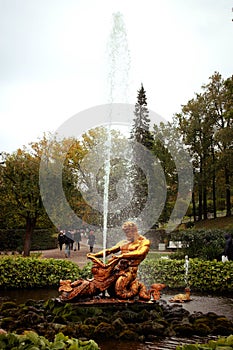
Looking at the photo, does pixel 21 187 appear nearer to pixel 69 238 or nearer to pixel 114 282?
pixel 69 238

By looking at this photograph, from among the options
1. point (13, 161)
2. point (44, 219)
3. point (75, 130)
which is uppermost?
point (75, 130)

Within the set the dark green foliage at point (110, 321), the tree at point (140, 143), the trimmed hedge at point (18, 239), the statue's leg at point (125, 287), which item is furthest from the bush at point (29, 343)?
the tree at point (140, 143)

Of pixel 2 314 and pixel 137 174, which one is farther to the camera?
pixel 137 174

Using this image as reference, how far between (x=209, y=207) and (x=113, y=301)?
3551 cm

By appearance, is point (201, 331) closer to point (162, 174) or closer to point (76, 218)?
point (76, 218)

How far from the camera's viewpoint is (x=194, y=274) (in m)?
12.6

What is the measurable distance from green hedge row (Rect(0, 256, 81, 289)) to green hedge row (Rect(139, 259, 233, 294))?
1.91 meters

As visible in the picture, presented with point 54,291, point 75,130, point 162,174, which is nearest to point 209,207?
point 162,174

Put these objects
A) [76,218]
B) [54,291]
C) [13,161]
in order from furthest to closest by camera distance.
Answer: [76,218], [13,161], [54,291]

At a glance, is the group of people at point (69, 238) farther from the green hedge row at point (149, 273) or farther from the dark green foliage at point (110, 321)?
the dark green foliage at point (110, 321)

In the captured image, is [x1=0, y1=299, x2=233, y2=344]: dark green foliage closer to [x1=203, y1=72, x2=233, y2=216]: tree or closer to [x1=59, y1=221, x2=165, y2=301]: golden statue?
[x1=59, y1=221, x2=165, y2=301]: golden statue

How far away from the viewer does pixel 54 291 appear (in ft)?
38.9

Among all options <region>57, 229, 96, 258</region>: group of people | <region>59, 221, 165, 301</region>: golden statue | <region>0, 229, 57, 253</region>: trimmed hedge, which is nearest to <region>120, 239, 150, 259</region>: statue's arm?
<region>59, 221, 165, 301</region>: golden statue

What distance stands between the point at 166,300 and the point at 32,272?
12.9ft
